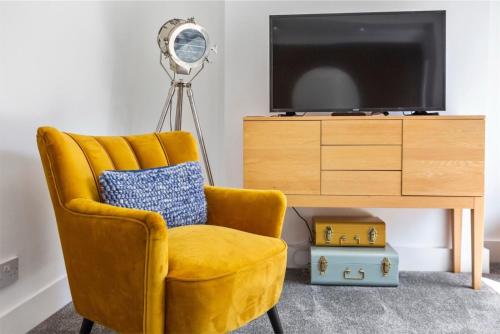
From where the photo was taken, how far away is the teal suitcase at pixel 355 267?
2.25m

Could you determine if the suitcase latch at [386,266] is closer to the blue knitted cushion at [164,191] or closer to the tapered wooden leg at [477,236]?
the tapered wooden leg at [477,236]

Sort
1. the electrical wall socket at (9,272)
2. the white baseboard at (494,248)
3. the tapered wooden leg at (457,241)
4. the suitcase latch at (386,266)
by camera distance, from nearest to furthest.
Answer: the electrical wall socket at (9,272)
the suitcase latch at (386,266)
the tapered wooden leg at (457,241)
the white baseboard at (494,248)

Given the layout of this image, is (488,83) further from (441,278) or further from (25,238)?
(25,238)

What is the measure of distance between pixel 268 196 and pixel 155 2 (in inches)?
64.3

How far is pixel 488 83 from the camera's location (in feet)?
8.62

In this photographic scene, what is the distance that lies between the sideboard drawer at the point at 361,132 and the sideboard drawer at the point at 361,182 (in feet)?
0.54

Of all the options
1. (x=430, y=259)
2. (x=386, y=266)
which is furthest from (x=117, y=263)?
(x=430, y=259)

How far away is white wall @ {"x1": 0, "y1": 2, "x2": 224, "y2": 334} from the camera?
1.62 metres

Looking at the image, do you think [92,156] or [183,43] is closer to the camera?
Result: [92,156]

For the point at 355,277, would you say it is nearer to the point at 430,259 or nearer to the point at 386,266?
the point at 386,266

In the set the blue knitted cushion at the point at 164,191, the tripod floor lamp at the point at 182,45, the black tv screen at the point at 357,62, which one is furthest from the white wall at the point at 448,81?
the blue knitted cushion at the point at 164,191

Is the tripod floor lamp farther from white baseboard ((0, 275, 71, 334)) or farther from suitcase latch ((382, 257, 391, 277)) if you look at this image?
suitcase latch ((382, 257, 391, 277))

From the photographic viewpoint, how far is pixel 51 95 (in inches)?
73.1

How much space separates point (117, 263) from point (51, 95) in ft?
3.30
